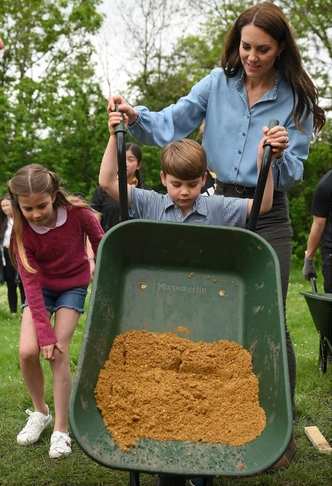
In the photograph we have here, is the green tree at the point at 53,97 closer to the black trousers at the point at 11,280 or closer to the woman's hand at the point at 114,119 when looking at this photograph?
A: the black trousers at the point at 11,280

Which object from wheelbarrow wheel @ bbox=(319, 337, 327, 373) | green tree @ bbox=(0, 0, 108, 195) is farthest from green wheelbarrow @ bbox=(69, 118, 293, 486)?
green tree @ bbox=(0, 0, 108, 195)

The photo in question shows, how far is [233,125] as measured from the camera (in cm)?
292

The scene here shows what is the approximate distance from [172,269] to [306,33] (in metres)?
13.6

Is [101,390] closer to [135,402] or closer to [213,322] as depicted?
[135,402]

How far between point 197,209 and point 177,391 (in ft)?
2.70

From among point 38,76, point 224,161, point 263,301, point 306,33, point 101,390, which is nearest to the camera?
point 101,390

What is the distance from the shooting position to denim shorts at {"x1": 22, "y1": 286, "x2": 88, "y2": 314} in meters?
3.26

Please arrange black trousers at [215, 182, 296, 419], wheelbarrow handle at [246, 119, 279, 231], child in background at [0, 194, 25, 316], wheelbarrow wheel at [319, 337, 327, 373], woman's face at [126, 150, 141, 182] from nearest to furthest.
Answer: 1. wheelbarrow handle at [246, 119, 279, 231]
2. black trousers at [215, 182, 296, 419]
3. wheelbarrow wheel at [319, 337, 327, 373]
4. woman's face at [126, 150, 141, 182]
5. child in background at [0, 194, 25, 316]

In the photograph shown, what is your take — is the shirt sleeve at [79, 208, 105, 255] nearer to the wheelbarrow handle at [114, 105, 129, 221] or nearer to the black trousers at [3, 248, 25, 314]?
the wheelbarrow handle at [114, 105, 129, 221]

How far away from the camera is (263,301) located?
2.55 m

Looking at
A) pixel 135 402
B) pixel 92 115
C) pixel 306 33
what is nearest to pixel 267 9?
pixel 135 402

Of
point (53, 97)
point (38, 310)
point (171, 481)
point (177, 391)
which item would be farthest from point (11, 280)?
point (53, 97)

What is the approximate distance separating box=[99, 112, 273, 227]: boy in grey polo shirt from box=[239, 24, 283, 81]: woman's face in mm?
410

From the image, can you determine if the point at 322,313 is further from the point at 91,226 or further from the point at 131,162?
the point at 131,162
